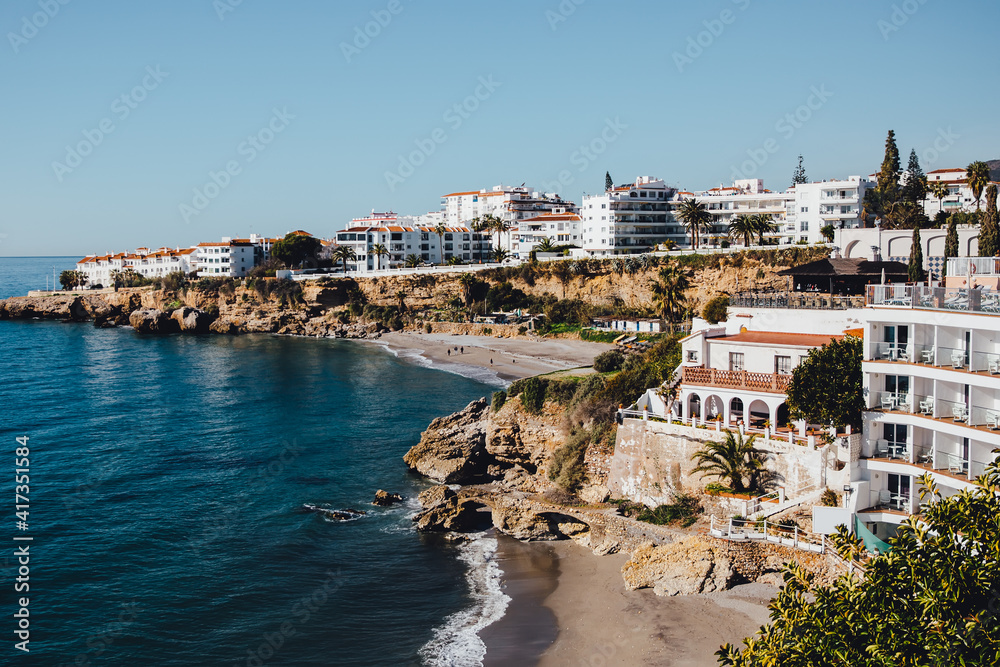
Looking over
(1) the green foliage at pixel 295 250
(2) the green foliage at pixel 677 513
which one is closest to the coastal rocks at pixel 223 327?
(1) the green foliage at pixel 295 250

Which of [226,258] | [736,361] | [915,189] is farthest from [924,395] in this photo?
[226,258]

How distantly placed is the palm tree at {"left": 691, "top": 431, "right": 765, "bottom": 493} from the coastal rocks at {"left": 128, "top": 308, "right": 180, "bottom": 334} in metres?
105

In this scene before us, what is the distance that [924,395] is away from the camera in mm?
24656

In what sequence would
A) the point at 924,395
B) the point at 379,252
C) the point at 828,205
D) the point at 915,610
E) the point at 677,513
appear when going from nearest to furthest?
the point at 915,610, the point at 924,395, the point at 677,513, the point at 828,205, the point at 379,252

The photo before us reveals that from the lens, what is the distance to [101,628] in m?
27.3

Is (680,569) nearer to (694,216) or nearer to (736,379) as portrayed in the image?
(736,379)

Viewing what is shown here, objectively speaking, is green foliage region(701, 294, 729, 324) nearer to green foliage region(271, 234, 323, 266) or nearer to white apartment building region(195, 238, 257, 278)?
green foliage region(271, 234, 323, 266)

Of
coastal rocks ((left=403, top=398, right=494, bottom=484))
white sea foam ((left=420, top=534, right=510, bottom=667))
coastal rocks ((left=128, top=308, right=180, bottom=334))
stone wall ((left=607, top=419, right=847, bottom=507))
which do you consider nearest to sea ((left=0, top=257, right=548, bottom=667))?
white sea foam ((left=420, top=534, right=510, bottom=667))

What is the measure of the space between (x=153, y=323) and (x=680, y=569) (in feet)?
348

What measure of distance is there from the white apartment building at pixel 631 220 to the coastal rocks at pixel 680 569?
8363 cm

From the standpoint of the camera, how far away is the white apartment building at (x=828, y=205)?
9031 cm

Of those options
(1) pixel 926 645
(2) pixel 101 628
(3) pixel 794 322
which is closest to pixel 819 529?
(3) pixel 794 322

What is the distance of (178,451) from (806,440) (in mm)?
37734

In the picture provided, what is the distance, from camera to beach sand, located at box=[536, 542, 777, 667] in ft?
77.2
